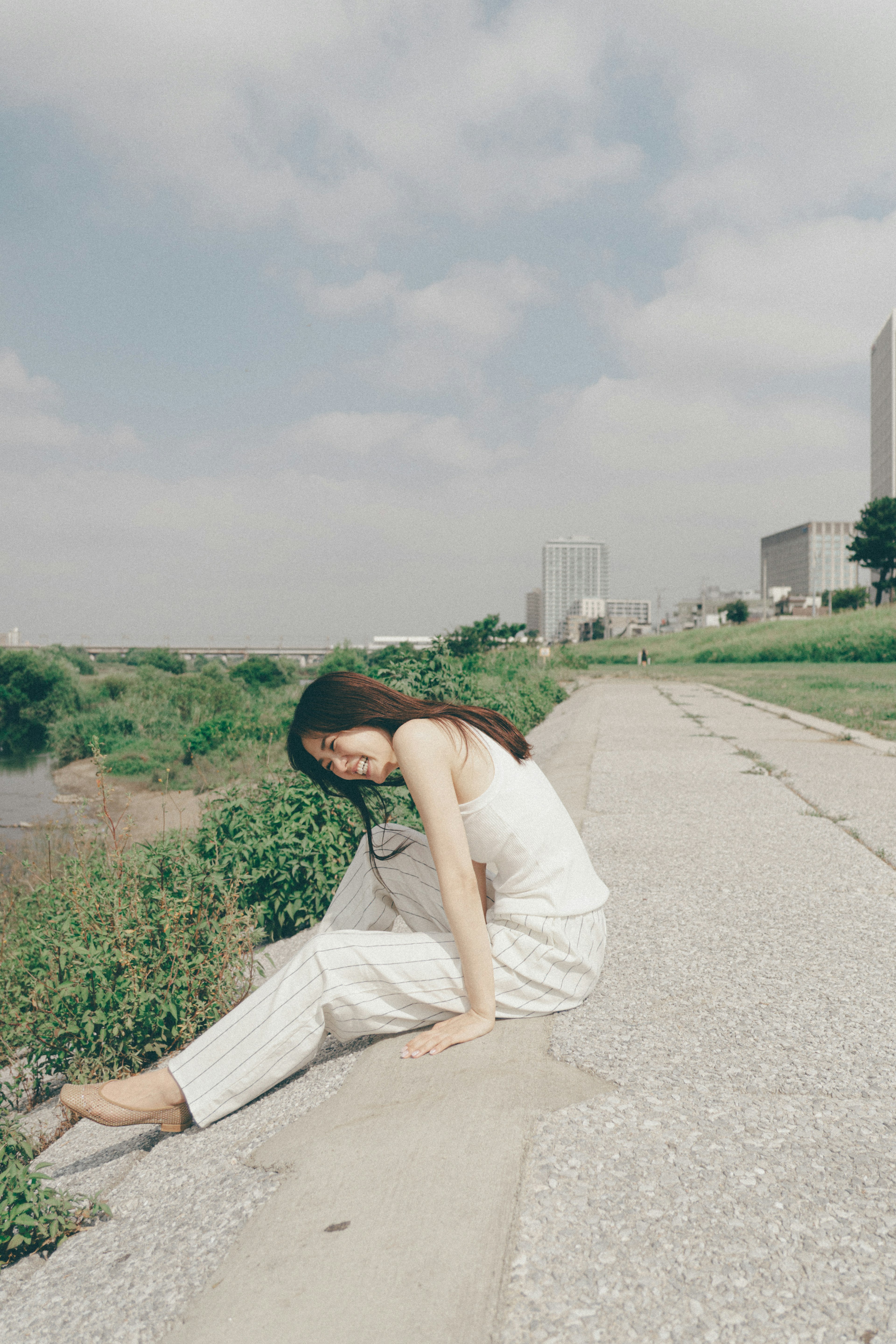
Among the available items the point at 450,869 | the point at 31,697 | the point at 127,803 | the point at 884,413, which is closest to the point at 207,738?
the point at 31,697

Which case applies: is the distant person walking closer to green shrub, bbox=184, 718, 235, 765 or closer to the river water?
the river water

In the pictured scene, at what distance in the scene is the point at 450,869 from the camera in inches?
90.9

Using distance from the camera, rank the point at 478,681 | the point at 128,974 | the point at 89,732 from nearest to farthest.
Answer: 1. the point at 128,974
2. the point at 478,681
3. the point at 89,732

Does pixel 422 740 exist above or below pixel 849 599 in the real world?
below

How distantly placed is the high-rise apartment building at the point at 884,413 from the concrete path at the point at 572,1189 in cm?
12358

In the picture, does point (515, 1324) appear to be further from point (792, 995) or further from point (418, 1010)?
point (792, 995)

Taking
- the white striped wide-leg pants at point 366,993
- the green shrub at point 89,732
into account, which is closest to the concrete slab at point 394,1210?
the white striped wide-leg pants at point 366,993

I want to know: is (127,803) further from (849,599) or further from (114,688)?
(849,599)

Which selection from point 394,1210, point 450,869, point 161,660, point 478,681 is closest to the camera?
point 394,1210

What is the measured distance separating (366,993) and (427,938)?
0.23 m

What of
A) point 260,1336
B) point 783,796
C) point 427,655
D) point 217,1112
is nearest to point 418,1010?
point 217,1112

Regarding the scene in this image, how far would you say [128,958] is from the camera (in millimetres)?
3100

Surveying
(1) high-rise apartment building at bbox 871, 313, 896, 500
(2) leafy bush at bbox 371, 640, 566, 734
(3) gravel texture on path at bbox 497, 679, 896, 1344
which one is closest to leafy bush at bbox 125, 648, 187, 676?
(2) leafy bush at bbox 371, 640, 566, 734

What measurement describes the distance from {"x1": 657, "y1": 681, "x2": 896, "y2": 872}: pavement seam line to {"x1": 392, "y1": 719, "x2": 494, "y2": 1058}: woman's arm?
309 centimetres
